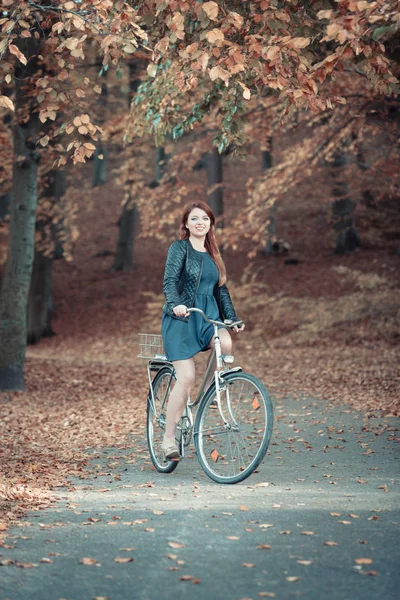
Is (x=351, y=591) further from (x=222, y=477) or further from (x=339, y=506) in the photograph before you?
(x=222, y=477)

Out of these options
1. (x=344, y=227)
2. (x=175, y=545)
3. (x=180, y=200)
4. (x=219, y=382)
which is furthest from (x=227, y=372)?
(x=344, y=227)

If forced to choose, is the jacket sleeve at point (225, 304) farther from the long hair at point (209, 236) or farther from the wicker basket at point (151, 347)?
the wicker basket at point (151, 347)

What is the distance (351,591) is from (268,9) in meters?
5.16

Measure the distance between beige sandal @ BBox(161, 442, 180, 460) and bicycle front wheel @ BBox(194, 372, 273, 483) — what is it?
239 millimetres

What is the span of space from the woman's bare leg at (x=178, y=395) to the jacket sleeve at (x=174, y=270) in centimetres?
50

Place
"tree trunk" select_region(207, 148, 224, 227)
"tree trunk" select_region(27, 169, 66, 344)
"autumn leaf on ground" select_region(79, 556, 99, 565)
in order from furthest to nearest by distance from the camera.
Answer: "tree trunk" select_region(207, 148, 224, 227) < "tree trunk" select_region(27, 169, 66, 344) < "autumn leaf on ground" select_region(79, 556, 99, 565)

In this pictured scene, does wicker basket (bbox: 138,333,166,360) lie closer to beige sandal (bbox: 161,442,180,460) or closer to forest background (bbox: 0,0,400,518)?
beige sandal (bbox: 161,442,180,460)

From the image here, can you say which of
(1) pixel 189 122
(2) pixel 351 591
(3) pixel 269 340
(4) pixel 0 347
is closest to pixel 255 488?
(2) pixel 351 591

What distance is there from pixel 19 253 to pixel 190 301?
647 centimetres

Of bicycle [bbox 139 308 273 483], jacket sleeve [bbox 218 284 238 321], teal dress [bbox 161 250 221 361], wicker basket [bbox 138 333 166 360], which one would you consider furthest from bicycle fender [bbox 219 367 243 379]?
wicker basket [bbox 138 333 166 360]

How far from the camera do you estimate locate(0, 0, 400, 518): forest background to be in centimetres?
679

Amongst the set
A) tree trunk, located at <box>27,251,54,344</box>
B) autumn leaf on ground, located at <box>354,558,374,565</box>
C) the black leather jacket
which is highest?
tree trunk, located at <box>27,251,54,344</box>

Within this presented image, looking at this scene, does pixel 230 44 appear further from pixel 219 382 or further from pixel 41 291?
pixel 41 291

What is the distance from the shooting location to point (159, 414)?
718cm
